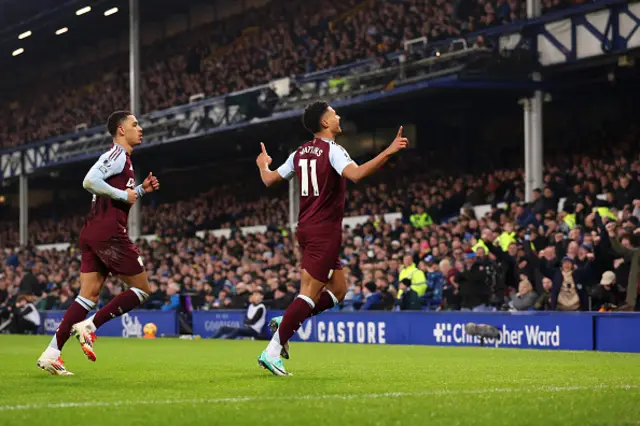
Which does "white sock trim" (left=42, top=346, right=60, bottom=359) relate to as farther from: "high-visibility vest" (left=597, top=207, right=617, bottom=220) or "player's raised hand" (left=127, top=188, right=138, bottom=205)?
"high-visibility vest" (left=597, top=207, right=617, bottom=220)

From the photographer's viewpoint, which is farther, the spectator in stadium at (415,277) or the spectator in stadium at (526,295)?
the spectator in stadium at (415,277)

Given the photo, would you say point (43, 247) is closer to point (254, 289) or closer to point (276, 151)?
point (276, 151)

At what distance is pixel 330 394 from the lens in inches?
295

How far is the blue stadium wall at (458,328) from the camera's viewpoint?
54.3 feet

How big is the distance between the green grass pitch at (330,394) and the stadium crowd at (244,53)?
1751cm

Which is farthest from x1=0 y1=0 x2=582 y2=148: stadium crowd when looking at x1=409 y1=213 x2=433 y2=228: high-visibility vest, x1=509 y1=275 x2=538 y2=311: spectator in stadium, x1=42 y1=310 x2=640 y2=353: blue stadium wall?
x1=509 y1=275 x2=538 y2=311: spectator in stadium

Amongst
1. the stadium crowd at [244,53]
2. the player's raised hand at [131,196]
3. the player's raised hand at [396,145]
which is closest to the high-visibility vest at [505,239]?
the stadium crowd at [244,53]

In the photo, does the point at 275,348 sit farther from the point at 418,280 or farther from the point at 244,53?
the point at 244,53

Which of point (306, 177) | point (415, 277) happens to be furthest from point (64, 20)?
point (306, 177)

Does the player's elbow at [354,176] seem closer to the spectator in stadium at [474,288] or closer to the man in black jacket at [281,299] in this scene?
the spectator in stadium at [474,288]

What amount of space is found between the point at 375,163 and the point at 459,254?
13.6 metres

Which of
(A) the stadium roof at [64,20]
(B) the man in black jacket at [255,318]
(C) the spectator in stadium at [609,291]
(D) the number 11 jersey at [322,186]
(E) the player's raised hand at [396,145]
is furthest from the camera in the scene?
(A) the stadium roof at [64,20]

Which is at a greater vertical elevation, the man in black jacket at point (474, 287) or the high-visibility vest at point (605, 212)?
the high-visibility vest at point (605, 212)

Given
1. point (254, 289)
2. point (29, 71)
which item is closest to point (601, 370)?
point (254, 289)
